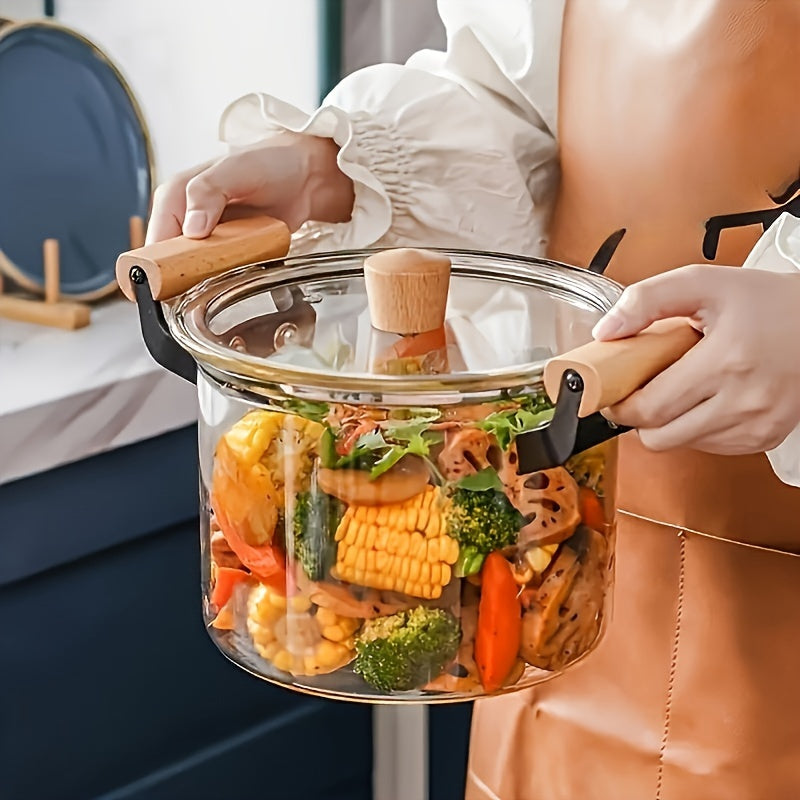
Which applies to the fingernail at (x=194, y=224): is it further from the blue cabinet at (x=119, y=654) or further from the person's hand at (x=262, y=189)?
the blue cabinet at (x=119, y=654)

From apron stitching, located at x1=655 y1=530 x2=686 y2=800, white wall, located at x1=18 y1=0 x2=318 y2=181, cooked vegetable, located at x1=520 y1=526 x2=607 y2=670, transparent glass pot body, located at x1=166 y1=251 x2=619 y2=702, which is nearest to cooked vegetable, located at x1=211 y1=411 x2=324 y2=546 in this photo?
transparent glass pot body, located at x1=166 y1=251 x2=619 y2=702

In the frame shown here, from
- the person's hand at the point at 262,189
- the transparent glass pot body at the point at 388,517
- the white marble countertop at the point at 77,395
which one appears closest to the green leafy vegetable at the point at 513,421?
the transparent glass pot body at the point at 388,517

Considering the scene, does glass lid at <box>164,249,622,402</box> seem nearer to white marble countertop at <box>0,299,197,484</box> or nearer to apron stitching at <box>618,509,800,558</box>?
apron stitching at <box>618,509,800,558</box>

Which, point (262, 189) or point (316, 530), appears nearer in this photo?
point (316, 530)

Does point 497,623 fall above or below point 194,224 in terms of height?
below

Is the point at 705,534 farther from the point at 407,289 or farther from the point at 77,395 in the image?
the point at 77,395

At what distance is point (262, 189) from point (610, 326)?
0.97ft

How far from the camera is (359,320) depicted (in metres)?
0.65

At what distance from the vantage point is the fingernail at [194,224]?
674 mm

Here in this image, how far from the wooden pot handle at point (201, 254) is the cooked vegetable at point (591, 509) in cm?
22

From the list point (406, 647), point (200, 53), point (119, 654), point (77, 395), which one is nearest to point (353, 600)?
point (406, 647)

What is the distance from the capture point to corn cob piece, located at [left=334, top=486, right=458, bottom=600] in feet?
1.77

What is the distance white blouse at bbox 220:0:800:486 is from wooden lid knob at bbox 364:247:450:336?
18 cm

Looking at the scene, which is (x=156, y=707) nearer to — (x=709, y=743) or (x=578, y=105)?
(x=709, y=743)
